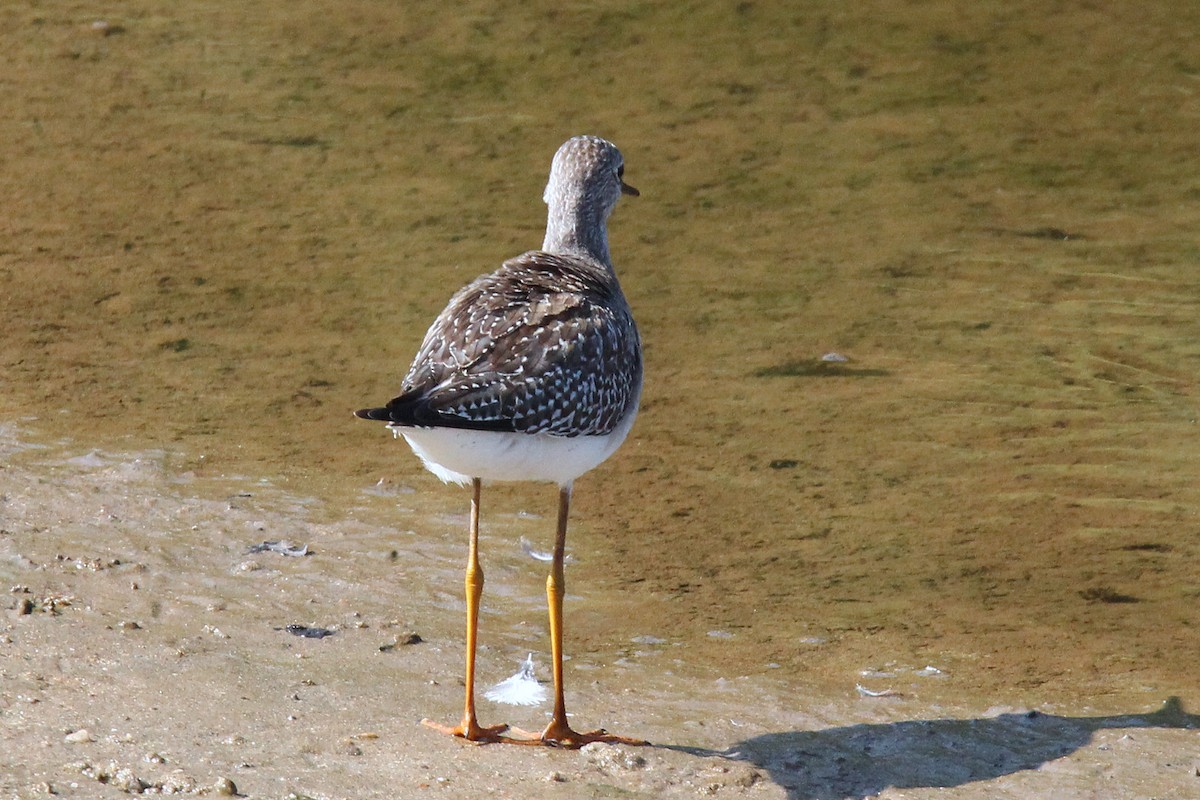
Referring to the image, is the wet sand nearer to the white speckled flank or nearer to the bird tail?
the white speckled flank

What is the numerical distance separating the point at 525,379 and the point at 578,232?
1616 mm

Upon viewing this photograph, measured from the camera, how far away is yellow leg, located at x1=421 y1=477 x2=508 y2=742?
5.69 m

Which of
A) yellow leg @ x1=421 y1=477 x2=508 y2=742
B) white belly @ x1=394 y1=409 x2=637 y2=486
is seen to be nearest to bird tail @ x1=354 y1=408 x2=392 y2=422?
white belly @ x1=394 y1=409 x2=637 y2=486

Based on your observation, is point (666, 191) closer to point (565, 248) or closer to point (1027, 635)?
point (565, 248)

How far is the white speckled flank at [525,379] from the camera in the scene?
5.46 m

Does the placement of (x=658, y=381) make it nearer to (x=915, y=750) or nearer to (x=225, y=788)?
(x=915, y=750)

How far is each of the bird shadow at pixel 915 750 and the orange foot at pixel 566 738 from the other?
0.63ft

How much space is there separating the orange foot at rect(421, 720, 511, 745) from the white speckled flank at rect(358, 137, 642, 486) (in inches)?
35.5

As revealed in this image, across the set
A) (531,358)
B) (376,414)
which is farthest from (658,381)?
(376,414)

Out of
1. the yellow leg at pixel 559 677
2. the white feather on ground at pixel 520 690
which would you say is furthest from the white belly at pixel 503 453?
the white feather on ground at pixel 520 690

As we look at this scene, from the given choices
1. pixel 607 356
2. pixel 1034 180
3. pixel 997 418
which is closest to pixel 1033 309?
pixel 997 418

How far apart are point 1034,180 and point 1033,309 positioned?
2.33 meters

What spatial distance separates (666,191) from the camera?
38.4ft

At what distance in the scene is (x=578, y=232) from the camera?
7.12 m
